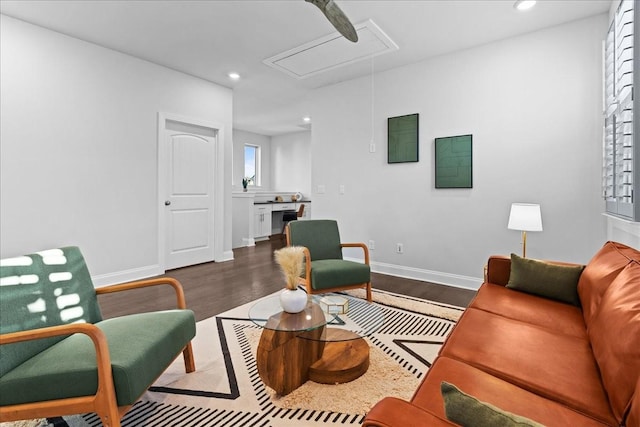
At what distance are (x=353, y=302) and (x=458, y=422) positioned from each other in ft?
4.69

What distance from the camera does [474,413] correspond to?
631 mm

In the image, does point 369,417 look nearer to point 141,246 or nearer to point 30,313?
point 30,313

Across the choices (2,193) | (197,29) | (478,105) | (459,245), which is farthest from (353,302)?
(2,193)

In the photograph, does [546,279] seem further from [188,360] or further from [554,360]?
[188,360]

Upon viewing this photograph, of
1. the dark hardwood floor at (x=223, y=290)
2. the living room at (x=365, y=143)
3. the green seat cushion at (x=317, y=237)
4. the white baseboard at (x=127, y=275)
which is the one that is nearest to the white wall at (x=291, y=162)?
the living room at (x=365, y=143)

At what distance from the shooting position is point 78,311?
1624 mm

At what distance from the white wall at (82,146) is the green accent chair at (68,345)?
2133 millimetres

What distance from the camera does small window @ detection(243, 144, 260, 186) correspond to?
8.88 m

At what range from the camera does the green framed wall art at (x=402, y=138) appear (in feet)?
13.0

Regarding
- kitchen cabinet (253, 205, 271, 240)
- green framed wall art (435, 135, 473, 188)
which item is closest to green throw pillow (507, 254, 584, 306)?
green framed wall art (435, 135, 473, 188)

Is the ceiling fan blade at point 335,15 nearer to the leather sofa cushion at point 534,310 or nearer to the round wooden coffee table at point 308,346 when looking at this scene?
the round wooden coffee table at point 308,346

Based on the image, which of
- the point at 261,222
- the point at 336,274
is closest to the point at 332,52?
the point at 336,274

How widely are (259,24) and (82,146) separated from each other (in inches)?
94.2

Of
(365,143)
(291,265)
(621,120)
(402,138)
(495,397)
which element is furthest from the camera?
(365,143)
